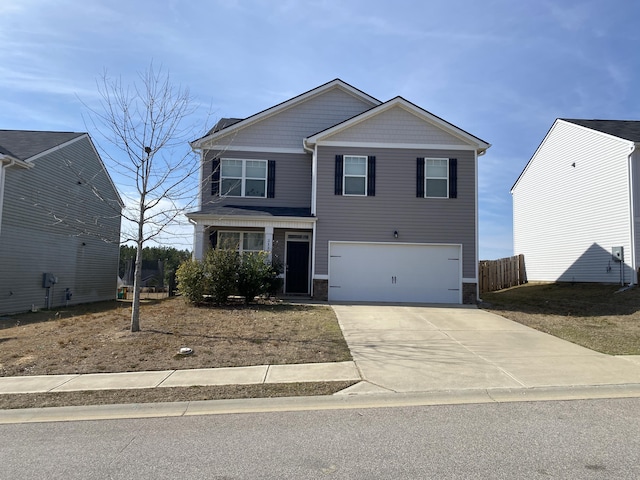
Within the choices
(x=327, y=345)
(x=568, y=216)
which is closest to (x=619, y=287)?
(x=568, y=216)

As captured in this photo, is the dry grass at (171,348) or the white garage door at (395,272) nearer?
the dry grass at (171,348)

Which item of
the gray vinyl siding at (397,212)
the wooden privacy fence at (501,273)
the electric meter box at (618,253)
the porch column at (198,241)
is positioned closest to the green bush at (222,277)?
the porch column at (198,241)

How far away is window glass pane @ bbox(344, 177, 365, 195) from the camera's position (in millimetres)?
15922

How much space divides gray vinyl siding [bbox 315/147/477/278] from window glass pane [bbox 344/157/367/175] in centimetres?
45

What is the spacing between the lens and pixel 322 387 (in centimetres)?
607

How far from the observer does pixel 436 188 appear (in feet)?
52.3

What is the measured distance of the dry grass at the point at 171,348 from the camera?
5.91 m

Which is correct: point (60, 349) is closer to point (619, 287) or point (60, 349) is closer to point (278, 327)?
point (278, 327)

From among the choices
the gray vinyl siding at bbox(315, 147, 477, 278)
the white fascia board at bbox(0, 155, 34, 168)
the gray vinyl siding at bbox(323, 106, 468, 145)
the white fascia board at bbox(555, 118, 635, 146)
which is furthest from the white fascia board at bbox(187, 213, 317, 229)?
the white fascia board at bbox(555, 118, 635, 146)

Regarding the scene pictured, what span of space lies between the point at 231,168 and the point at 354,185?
4791 millimetres

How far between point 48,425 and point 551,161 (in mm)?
24235

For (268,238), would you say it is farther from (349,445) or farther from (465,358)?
(349,445)

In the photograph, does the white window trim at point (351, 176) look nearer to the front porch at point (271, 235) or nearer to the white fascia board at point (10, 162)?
the front porch at point (271, 235)

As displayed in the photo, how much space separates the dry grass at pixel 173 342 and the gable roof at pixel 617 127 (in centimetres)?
1475
